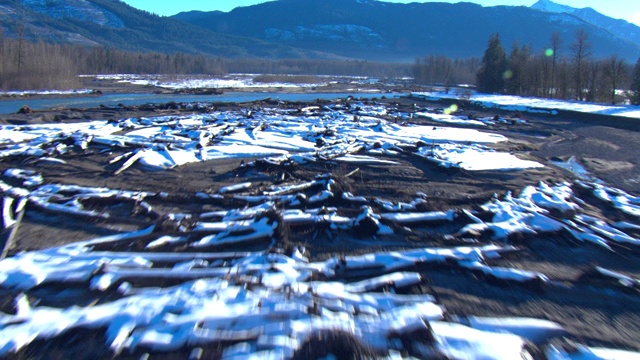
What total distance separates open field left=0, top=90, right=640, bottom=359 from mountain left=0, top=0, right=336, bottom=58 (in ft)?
520

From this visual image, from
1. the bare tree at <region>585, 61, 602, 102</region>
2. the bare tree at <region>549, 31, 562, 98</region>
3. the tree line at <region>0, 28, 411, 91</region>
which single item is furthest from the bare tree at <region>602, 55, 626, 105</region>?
the tree line at <region>0, 28, 411, 91</region>

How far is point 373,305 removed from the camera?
311 centimetres

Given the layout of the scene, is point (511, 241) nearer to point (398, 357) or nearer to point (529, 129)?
point (398, 357)

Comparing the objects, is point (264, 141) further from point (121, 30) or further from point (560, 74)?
point (121, 30)

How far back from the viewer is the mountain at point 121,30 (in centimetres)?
14688

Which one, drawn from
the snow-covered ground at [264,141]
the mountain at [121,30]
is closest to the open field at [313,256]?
the snow-covered ground at [264,141]

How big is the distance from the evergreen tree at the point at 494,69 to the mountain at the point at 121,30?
467 feet

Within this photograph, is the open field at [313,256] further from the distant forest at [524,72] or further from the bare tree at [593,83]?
the distant forest at [524,72]

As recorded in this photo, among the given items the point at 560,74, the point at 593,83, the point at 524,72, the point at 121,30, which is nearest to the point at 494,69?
the point at 524,72

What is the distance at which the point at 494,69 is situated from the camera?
1597 inches

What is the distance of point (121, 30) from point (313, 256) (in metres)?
197

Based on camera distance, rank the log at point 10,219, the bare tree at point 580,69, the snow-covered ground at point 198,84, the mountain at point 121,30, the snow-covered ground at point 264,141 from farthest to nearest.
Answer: the mountain at point 121,30, the snow-covered ground at point 198,84, the bare tree at point 580,69, the snow-covered ground at point 264,141, the log at point 10,219

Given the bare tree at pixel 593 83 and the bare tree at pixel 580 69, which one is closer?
the bare tree at pixel 593 83

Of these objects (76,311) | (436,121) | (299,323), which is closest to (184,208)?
(76,311)
